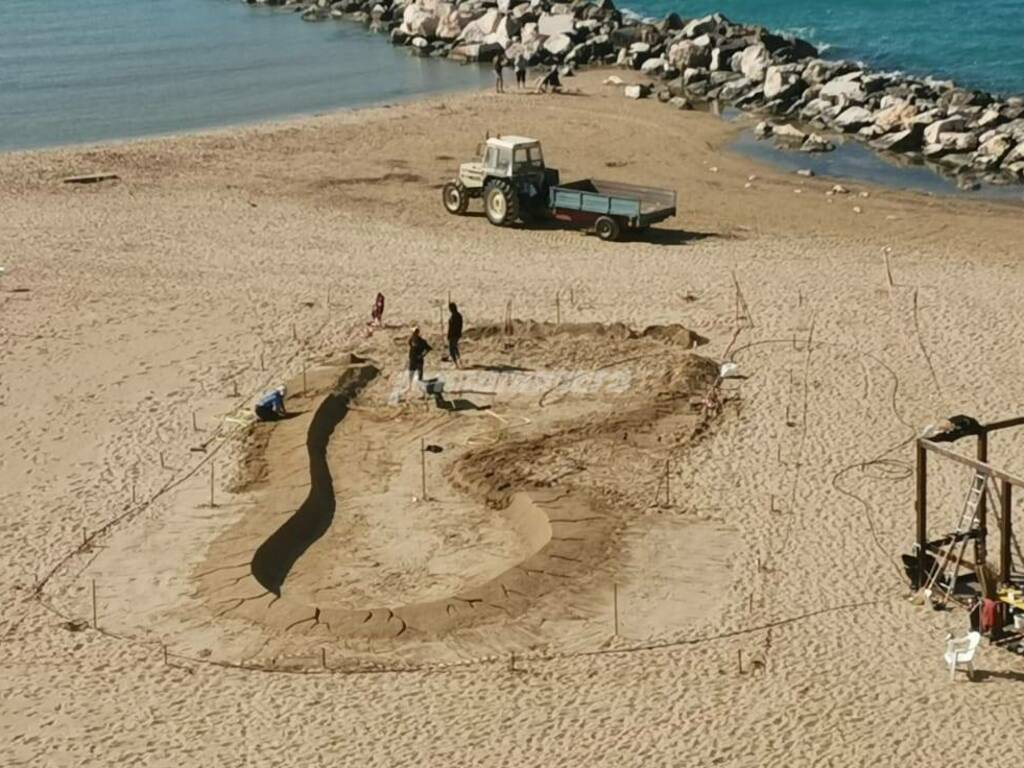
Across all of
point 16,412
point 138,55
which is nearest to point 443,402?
point 16,412

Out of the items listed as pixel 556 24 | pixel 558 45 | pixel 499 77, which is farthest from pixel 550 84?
pixel 556 24

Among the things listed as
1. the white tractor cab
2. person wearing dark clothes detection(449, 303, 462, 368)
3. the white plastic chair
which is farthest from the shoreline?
the white plastic chair

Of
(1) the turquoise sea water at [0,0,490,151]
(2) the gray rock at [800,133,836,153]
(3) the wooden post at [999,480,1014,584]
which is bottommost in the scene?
(1) the turquoise sea water at [0,0,490,151]

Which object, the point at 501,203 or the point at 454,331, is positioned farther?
the point at 501,203

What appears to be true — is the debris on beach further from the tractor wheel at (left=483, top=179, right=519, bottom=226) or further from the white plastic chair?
the white plastic chair

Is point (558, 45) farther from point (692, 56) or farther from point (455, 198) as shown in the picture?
point (455, 198)

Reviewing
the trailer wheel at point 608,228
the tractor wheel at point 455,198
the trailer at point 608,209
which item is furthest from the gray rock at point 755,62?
the trailer wheel at point 608,228
